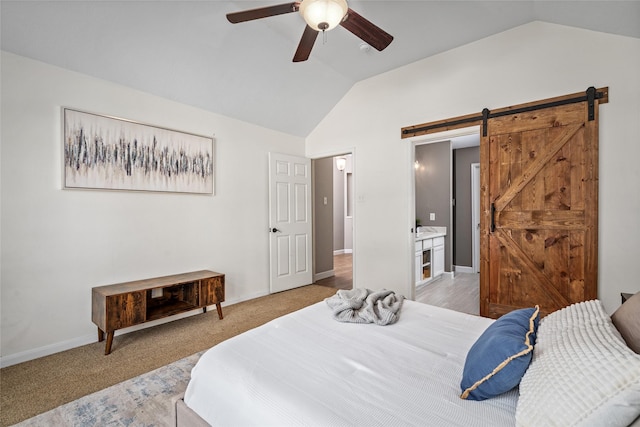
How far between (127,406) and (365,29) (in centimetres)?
294

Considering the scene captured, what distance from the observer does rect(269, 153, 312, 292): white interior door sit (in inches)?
174

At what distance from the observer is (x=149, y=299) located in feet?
10.4

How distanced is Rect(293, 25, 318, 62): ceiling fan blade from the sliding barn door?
205 centimetres

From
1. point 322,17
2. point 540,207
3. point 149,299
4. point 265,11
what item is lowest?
point 149,299

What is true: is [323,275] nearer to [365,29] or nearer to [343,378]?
[365,29]

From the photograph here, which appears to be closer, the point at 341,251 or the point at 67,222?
the point at 67,222

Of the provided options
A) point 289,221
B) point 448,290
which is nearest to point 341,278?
point 289,221

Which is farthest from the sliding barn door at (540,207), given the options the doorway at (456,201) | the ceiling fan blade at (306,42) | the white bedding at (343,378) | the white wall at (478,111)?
the ceiling fan blade at (306,42)

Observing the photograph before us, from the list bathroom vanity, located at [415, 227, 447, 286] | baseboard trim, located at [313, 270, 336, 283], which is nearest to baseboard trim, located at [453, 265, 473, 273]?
bathroom vanity, located at [415, 227, 447, 286]

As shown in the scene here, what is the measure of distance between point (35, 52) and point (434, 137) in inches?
152

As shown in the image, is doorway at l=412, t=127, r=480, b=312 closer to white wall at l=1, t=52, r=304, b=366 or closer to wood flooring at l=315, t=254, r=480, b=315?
wood flooring at l=315, t=254, r=480, b=315

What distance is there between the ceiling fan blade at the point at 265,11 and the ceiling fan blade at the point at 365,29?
344mm

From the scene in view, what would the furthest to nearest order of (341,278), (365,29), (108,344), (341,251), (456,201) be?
(341,251), (456,201), (341,278), (108,344), (365,29)

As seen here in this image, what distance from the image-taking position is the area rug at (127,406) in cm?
174
